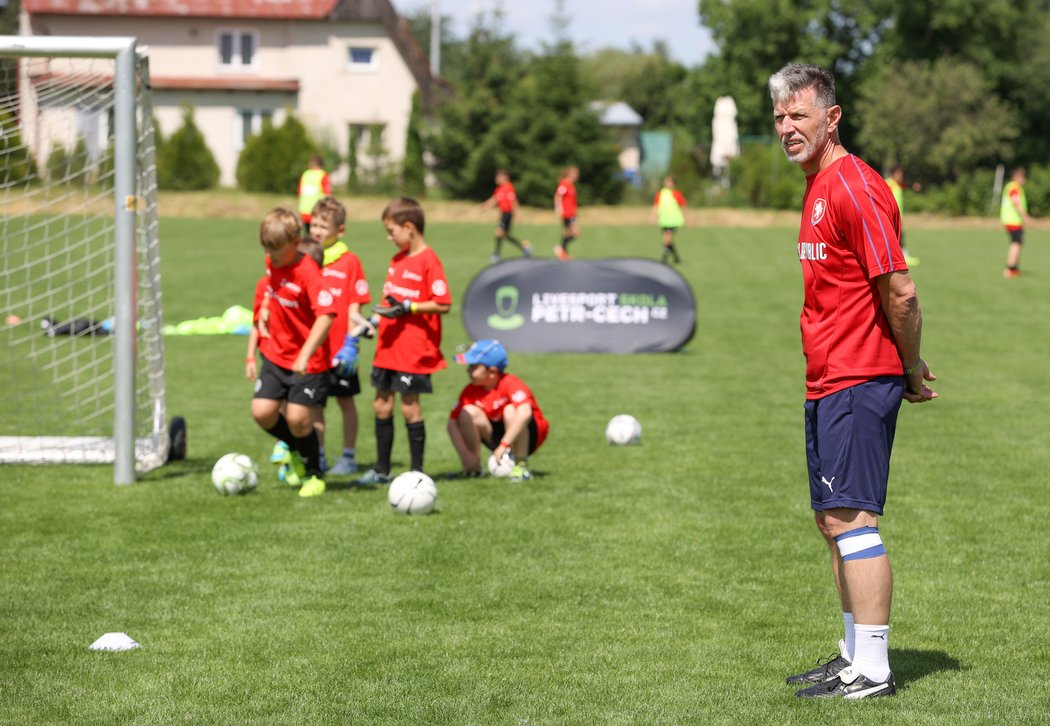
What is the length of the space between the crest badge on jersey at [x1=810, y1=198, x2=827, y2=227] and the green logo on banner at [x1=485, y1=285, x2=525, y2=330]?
11.8 meters

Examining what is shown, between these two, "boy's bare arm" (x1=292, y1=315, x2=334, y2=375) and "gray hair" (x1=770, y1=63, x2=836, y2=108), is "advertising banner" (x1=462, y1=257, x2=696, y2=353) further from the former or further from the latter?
"gray hair" (x1=770, y1=63, x2=836, y2=108)

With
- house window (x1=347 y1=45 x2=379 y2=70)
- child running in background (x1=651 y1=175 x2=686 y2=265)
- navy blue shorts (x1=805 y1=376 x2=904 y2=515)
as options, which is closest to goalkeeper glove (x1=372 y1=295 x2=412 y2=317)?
navy blue shorts (x1=805 y1=376 x2=904 y2=515)

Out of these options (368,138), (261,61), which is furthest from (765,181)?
(261,61)

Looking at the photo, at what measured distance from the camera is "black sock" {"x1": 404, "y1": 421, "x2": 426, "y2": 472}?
359 inches

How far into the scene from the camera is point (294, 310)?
8.47 metres

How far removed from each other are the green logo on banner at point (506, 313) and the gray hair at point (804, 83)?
11.7 m

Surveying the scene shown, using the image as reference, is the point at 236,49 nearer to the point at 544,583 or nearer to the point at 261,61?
the point at 261,61

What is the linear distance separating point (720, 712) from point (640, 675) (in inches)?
20.9

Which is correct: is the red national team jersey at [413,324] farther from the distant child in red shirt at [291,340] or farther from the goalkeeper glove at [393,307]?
the distant child in red shirt at [291,340]

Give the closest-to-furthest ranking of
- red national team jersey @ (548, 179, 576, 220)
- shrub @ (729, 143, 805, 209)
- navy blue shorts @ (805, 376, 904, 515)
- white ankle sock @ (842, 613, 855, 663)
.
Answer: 1. navy blue shorts @ (805, 376, 904, 515)
2. white ankle sock @ (842, 613, 855, 663)
3. red national team jersey @ (548, 179, 576, 220)
4. shrub @ (729, 143, 805, 209)

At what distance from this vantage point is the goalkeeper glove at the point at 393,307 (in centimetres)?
852

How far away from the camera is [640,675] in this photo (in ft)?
17.2

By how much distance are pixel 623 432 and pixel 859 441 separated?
589 cm

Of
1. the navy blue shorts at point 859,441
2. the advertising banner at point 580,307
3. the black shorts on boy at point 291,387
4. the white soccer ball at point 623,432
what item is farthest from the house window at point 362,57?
the navy blue shorts at point 859,441
